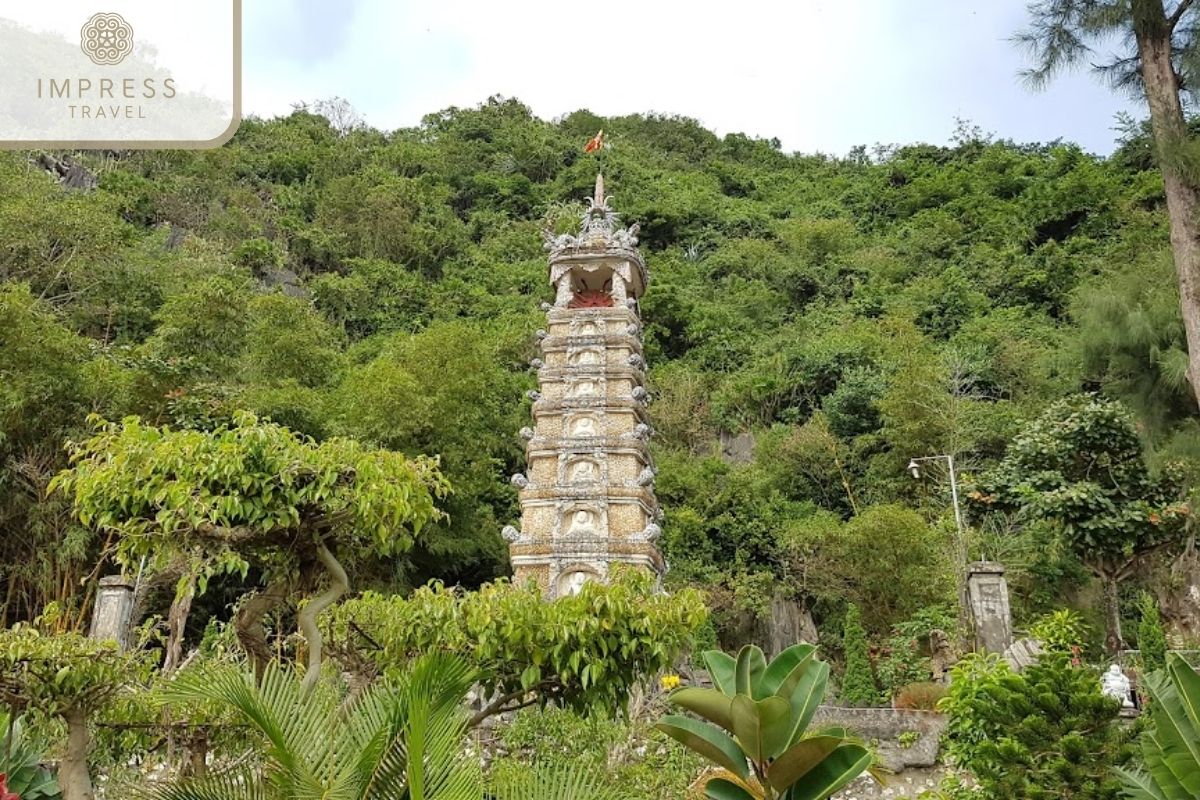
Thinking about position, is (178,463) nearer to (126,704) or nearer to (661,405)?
(126,704)

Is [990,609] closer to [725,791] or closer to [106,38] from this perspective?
[725,791]

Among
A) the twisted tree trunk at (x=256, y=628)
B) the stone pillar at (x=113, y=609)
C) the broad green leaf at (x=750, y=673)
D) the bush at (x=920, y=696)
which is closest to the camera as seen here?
the twisted tree trunk at (x=256, y=628)

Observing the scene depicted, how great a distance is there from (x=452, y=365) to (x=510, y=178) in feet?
76.4

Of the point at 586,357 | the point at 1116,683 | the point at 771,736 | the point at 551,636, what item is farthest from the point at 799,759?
the point at 586,357

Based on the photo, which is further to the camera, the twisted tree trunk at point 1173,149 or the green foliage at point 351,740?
the twisted tree trunk at point 1173,149

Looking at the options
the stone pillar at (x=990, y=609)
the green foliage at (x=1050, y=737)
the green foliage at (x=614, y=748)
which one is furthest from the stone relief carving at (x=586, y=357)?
the green foliage at (x=1050, y=737)

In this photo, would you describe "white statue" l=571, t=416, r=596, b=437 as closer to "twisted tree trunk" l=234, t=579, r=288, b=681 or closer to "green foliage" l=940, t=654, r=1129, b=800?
"green foliage" l=940, t=654, r=1129, b=800

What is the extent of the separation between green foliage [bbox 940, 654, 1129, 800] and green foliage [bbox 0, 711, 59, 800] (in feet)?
19.8

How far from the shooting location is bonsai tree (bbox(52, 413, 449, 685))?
488 centimetres

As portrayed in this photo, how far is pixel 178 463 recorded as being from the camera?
4.88 meters

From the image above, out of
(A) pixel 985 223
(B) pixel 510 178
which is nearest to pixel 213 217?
(B) pixel 510 178

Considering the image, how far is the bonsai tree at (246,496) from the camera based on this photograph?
4.88m

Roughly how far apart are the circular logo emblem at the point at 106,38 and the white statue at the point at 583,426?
38.4 ft

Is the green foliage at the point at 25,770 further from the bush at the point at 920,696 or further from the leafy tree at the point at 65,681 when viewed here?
the bush at the point at 920,696
